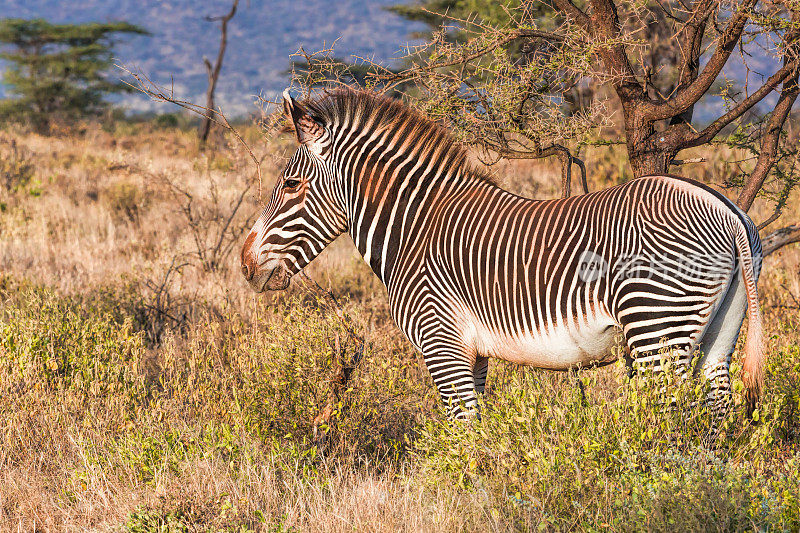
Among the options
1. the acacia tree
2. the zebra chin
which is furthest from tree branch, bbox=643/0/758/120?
the zebra chin

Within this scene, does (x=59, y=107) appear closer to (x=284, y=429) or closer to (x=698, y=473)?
(x=284, y=429)

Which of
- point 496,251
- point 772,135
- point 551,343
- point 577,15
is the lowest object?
point 551,343

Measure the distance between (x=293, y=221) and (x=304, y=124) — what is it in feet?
1.86

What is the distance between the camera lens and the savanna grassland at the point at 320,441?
2832mm

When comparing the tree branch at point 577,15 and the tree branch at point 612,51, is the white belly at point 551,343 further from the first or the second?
the tree branch at point 577,15

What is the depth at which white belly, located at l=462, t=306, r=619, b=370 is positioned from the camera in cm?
335

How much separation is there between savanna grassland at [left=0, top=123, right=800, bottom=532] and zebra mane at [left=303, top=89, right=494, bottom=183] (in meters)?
0.43

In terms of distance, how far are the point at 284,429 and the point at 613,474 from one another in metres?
1.96

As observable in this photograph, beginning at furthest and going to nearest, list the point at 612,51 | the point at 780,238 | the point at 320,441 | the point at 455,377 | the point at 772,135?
the point at 780,238 < the point at 772,135 < the point at 612,51 < the point at 320,441 < the point at 455,377

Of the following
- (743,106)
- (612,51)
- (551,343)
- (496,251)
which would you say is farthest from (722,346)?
(612,51)

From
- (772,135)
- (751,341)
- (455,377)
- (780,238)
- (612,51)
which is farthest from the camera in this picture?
(780,238)

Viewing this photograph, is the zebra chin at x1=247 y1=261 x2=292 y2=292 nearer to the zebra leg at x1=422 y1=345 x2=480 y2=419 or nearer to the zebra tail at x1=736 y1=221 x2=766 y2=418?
the zebra leg at x1=422 y1=345 x2=480 y2=419

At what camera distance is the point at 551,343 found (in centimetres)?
344

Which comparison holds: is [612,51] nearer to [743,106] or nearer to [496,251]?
[743,106]
